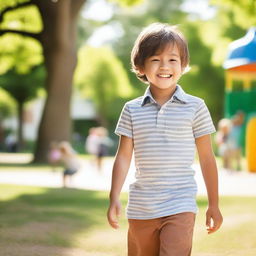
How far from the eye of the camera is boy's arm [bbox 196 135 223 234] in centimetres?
A: 378

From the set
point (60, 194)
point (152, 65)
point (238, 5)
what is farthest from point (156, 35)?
point (238, 5)

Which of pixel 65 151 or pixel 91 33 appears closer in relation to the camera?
pixel 65 151

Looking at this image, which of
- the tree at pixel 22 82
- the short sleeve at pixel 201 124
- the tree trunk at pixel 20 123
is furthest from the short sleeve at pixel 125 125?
the tree trunk at pixel 20 123

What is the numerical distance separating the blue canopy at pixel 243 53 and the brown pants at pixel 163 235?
12.2 meters

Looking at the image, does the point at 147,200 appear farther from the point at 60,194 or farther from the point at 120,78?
the point at 120,78

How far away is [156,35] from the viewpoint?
3863 mm

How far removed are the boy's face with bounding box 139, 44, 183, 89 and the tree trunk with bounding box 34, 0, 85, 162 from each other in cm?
1739

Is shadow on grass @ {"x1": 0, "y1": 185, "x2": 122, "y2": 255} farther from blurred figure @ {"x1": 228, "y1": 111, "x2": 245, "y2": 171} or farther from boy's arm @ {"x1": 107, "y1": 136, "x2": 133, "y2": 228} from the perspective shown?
blurred figure @ {"x1": 228, "y1": 111, "x2": 245, "y2": 171}

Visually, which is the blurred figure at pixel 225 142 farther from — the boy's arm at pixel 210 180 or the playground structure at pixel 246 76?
the boy's arm at pixel 210 180

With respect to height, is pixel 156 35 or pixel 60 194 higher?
pixel 156 35

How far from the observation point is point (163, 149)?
3826mm

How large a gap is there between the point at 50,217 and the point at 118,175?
13.9 feet

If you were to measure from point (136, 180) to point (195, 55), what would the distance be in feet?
133

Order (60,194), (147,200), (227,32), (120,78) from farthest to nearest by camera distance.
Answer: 1. (120,78)
2. (227,32)
3. (60,194)
4. (147,200)
